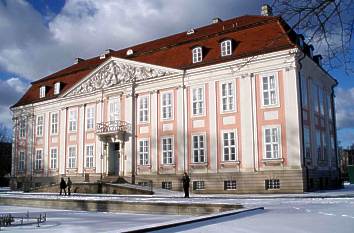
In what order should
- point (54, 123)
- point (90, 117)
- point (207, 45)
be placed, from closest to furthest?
point (207, 45) → point (90, 117) → point (54, 123)

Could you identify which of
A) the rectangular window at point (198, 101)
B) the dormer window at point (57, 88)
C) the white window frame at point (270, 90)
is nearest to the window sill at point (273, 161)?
the white window frame at point (270, 90)

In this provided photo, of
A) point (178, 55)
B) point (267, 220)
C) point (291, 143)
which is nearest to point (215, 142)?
point (291, 143)

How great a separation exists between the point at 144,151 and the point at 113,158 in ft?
12.2

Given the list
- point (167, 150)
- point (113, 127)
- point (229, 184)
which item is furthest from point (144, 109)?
point (229, 184)

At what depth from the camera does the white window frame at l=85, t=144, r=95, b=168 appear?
38.9 m

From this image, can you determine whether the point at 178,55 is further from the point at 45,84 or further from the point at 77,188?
the point at 45,84

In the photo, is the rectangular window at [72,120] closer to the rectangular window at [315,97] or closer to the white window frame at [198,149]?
the white window frame at [198,149]

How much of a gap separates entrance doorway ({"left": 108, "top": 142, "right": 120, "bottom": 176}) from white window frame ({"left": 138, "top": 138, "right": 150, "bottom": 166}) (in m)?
2.66

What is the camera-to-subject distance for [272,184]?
94.5 ft

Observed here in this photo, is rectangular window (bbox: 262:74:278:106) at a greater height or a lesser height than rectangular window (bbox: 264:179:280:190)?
greater

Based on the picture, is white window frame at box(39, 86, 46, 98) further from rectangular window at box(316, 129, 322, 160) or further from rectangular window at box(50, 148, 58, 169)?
rectangular window at box(316, 129, 322, 160)

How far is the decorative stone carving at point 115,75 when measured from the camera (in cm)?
3581

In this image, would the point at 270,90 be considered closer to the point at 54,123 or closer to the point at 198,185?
the point at 198,185

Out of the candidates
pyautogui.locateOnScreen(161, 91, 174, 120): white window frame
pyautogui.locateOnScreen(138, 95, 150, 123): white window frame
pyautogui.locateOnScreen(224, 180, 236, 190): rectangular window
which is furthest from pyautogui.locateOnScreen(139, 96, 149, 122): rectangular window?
pyautogui.locateOnScreen(224, 180, 236, 190): rectangular window
